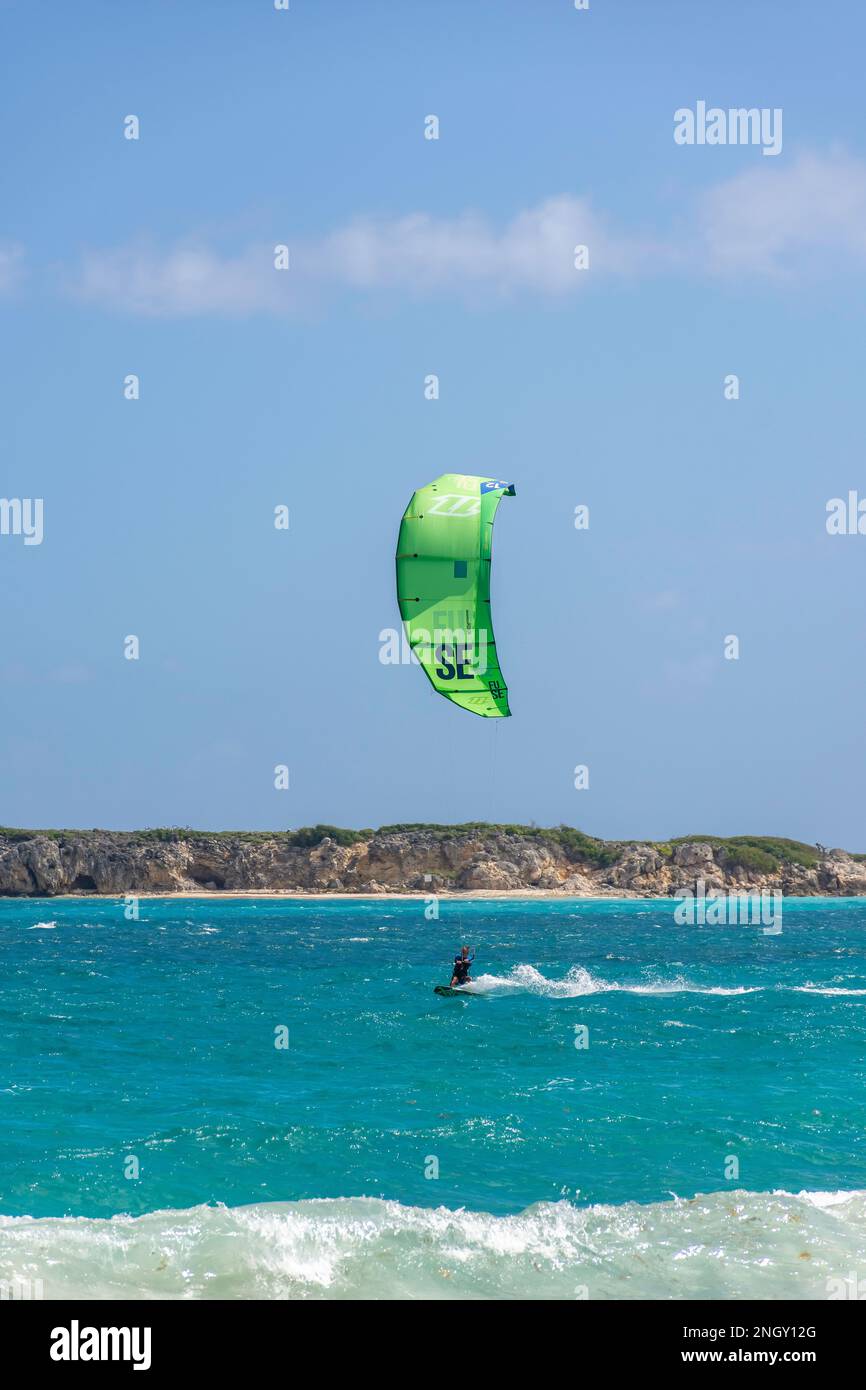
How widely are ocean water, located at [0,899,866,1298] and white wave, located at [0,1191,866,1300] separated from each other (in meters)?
0.03

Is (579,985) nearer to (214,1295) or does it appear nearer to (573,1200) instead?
(573,1200)

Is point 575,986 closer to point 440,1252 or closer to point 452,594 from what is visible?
point 452,594

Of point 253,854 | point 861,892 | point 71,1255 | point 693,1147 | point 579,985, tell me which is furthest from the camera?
point 861,892

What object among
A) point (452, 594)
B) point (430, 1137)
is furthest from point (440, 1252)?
point (452, 594)

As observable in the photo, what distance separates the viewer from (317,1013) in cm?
3222

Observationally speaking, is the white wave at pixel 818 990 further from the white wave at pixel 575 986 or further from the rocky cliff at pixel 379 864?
the rocky cliff at pixel 379 864

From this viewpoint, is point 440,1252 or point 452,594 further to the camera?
point 452,594

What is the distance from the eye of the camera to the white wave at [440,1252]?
495 inches

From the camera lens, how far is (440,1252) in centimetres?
1344

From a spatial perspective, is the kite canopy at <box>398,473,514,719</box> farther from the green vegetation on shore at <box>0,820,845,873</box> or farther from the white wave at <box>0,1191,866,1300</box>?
the green vegetation on shore at <box>0,820,845,873</box>

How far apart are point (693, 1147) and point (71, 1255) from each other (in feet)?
29.1

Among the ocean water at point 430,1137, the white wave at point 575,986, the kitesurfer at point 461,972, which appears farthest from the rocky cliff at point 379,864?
the kitesurfer at point 461,972

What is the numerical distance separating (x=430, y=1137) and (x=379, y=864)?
91421 mm
